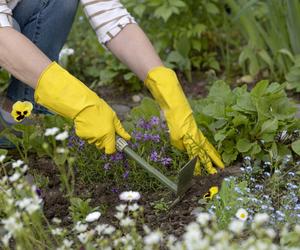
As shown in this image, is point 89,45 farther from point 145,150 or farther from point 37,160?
point 145,150

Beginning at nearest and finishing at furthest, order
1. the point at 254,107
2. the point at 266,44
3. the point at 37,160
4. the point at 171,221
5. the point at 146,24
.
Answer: the point at 171,221 → the point at 254,107 → the point at 37,160 → the point at 266,44 → the point at 146,24

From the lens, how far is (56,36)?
119 inches

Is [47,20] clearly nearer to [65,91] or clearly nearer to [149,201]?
[65,91]

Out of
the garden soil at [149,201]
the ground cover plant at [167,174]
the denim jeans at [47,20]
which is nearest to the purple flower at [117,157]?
the ground cover plant at [167,174]

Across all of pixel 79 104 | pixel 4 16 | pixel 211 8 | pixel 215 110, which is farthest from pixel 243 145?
pixel 211 8

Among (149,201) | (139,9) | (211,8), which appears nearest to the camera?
(149,201)

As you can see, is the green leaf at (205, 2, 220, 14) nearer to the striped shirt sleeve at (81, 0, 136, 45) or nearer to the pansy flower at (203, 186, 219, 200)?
the striped shirt sleeve at (81, 0, 136, 45)

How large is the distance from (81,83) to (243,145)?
0.63 meters

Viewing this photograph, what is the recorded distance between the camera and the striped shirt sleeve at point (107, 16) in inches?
106

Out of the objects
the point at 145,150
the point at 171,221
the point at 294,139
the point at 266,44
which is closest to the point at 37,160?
the point at 145,150

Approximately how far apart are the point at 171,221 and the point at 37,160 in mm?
779

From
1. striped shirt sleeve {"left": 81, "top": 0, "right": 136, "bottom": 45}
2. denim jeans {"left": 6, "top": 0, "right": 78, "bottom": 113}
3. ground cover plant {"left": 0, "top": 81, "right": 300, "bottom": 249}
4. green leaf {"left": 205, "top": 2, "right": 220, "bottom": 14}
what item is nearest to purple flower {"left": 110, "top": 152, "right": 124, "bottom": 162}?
ground cover plant {"left": 0, "top": 81, "right": 300, "bottom": 249}

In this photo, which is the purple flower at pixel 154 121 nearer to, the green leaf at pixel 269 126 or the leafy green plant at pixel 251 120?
the leafy green plant at pixel 251 120

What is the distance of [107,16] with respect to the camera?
8.86 feet
